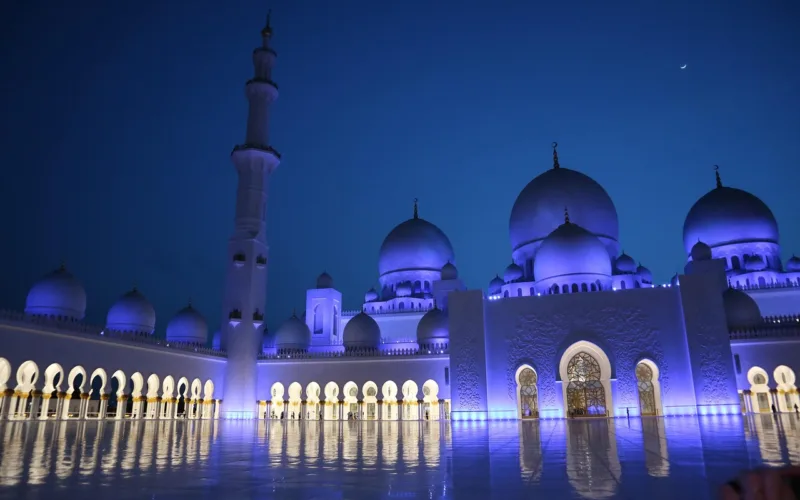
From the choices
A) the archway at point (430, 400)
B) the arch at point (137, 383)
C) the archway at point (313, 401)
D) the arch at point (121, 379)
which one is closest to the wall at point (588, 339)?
the archway at point (430, 400)

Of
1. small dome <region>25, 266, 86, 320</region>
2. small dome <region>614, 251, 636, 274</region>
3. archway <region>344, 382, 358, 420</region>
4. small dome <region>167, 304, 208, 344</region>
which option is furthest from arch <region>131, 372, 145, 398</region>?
small dome <region>614, 251, 636, 274</region>

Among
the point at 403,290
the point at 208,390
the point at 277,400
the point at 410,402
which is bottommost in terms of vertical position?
the point at 410,402

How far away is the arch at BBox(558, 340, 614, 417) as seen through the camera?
15.6 meters

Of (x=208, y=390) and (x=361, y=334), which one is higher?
(x=361, y=334)

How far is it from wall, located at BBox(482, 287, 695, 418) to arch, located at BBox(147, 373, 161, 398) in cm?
961

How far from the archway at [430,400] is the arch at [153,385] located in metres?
8.81

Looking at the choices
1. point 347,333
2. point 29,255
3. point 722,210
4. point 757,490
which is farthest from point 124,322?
point 722,210

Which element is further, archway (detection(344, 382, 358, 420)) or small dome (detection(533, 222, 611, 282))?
archway (detection(344, 382, 358, 420))

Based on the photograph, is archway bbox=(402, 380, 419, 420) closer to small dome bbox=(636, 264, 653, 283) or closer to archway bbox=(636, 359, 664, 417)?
archway bbox=(636, 359, 664, 417)

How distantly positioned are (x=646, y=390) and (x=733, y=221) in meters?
10.1

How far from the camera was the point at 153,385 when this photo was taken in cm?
1784

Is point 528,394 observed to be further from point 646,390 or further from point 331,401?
point 331,401

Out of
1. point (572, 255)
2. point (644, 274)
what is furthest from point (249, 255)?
point (644, 274)

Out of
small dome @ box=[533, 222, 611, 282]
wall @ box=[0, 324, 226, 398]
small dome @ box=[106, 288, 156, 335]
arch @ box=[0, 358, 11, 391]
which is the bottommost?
arch @ box=[0, 358, 11, 391]
